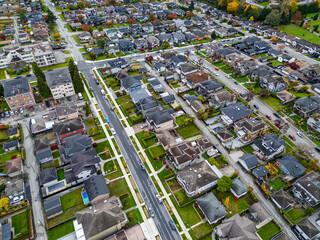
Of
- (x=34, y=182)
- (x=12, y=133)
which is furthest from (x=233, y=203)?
(x=12, y=133)

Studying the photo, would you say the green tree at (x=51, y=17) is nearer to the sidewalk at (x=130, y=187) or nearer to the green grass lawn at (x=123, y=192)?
the sidewalk at (x=130, y=187)

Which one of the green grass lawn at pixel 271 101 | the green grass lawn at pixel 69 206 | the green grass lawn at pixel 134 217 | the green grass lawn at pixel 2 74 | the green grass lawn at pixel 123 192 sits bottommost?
the green grass lawn at pixel 2 74

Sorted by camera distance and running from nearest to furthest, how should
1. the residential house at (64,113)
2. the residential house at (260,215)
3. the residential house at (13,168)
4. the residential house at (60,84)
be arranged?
the residential house at (260,215)
the residential house at (13,168)
the residential house at (64,113)
the residential house at (60,84)

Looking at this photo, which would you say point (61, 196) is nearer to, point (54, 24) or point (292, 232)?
point (292, 232)

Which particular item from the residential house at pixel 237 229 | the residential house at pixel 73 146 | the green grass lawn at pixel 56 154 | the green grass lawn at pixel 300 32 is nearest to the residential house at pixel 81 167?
the residential house at pixel 73 146

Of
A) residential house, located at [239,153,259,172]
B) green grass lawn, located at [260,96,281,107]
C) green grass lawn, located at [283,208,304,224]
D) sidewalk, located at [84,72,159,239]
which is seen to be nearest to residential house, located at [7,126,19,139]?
sidewalk, located at [84,72,159,239]

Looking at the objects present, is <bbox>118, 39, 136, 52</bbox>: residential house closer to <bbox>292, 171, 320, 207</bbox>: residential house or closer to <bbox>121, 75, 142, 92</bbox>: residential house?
<bbox>121, 75, 142, 92</bbox>: residential house

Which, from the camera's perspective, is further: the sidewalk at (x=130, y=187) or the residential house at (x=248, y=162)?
the residential house at (x=248, y=162)
